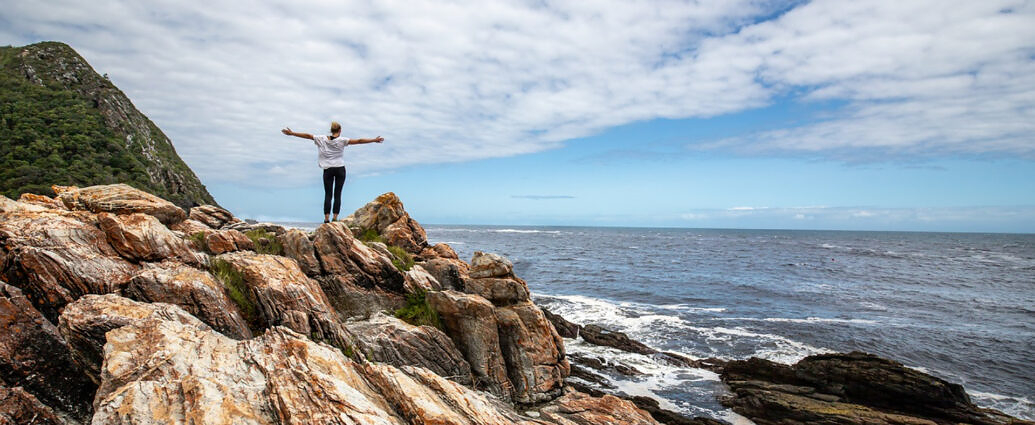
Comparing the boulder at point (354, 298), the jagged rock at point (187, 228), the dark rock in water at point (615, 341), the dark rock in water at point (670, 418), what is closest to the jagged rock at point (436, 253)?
the boulder at point (354, 298)

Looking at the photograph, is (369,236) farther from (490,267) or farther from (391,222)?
(490,267)

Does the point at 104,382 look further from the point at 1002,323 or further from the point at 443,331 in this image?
the point at 1002,323

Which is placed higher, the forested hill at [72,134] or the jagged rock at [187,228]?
the forested hill at [72,134]

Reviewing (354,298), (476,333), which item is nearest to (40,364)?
(354,298)

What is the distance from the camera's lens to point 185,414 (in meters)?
5.51

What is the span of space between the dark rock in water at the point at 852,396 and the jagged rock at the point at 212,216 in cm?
2092

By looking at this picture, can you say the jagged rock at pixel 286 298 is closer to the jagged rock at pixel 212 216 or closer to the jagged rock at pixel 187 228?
the jagged rock at pixel 187 228

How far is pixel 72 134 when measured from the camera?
37.8 m

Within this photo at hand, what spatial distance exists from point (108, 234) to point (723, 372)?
21884mm

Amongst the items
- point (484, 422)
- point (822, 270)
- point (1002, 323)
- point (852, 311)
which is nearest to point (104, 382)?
point (484, 422)

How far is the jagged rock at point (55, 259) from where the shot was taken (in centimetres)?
880

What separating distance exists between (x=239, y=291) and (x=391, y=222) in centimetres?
967

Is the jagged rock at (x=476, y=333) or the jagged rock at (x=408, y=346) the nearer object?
the jagged rock at (x=408, y=346)

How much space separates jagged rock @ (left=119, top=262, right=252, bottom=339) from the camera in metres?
9.34
